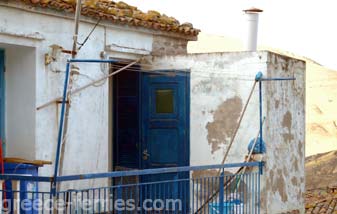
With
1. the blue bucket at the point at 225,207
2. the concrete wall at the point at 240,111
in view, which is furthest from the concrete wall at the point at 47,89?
the blue bucket at the point at 225,207

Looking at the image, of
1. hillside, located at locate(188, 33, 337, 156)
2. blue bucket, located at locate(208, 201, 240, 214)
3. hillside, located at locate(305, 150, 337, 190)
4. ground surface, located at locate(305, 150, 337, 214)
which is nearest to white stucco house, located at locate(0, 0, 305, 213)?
blue bucket, located at locate(208, 201, 240, 214)

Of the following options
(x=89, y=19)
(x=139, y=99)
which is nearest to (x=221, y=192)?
(x=139, y=99)

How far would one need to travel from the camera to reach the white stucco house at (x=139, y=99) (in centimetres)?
923

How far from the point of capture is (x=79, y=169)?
984 cm

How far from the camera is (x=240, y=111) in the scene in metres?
10.2

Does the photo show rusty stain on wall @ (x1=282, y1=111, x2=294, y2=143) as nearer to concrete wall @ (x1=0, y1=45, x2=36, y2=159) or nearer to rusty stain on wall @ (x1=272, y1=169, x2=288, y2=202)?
rusty stain on wall @ (x1=272, y1=169, x2=288, y2=202)

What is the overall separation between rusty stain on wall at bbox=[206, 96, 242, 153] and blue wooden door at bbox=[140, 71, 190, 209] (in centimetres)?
43

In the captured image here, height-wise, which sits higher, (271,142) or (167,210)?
(271,142)

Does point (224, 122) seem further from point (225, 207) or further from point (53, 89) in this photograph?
point (53, 89)

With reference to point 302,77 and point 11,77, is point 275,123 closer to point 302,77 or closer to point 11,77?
point 302,77

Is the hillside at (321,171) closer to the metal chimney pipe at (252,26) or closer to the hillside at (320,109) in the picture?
the hillside at (320,109)

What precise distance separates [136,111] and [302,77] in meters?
2.86

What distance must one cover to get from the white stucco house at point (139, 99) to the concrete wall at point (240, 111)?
0.02 metres

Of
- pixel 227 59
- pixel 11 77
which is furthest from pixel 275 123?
pixel 11 77
